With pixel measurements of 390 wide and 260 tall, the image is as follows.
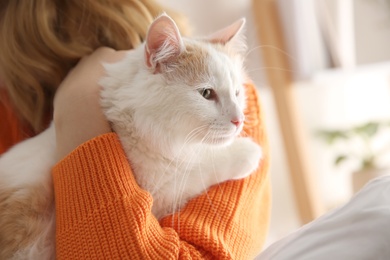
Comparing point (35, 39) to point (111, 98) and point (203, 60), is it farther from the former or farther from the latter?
point (203, 60)

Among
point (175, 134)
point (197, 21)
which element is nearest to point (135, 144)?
point (175, 134)

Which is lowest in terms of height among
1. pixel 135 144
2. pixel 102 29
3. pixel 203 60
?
pixel 135 144

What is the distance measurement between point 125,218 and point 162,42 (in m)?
0.30

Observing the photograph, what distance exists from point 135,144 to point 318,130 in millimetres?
→ 1533

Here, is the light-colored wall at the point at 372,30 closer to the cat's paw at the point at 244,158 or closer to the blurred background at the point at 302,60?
the blurred background at the point at 302,60

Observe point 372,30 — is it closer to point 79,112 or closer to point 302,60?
point 302,60

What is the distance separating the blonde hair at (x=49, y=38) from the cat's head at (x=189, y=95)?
0.30 metres

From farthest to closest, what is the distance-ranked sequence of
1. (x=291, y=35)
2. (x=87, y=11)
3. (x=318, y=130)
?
(x=318, y=130), (x=291, y=35), (x=87, y=11)

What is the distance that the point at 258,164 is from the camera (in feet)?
3.23

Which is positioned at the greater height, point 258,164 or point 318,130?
point 258,164

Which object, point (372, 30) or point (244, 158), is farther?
point (372, 30)

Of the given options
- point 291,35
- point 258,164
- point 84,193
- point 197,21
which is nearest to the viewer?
point 84,193

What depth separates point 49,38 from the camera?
1062mm

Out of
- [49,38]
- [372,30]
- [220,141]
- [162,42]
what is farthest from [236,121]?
[372,30]
